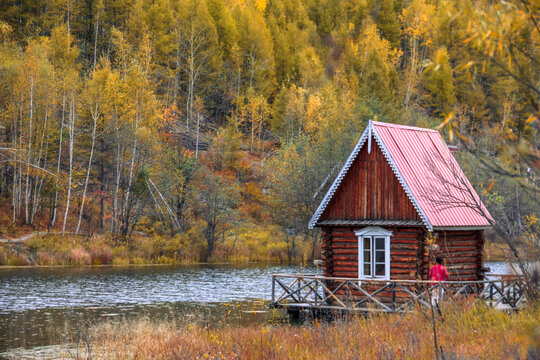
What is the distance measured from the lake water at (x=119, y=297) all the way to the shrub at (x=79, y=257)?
1913 millimetres

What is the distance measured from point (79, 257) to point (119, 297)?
→ 15721mm

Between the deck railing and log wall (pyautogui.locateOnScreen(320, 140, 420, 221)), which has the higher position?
log wall (pyautogui.locateOnScreen(320, 140, 420, 221))

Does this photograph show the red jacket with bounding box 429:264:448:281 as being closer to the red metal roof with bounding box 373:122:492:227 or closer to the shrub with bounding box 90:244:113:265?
the red metal roof with bounding box 373:122:492:227

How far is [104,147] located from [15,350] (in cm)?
3921

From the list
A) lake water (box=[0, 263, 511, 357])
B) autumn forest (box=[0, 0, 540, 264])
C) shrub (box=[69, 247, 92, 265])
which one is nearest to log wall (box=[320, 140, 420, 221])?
autumn forest (box=[0, 0, 540, 264])

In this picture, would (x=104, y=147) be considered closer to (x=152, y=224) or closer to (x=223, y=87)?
(x=152, y=224)

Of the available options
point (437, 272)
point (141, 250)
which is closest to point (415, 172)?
point (437, 272)

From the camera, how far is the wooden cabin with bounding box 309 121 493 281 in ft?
76.6

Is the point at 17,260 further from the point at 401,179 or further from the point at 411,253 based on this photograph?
the point at 401,179

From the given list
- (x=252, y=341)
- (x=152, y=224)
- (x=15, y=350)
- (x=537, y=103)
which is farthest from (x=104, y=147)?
(x=537, y=103)

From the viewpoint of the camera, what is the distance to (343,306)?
22.9 m

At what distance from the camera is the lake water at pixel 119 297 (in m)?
22.4

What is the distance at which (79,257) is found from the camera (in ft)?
145

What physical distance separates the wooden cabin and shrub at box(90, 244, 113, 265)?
23958 millimetres
